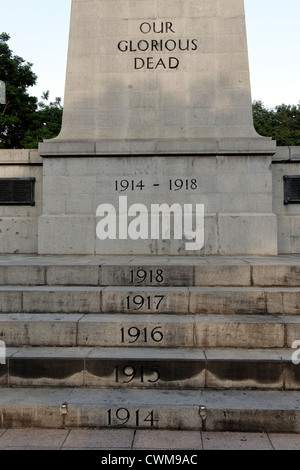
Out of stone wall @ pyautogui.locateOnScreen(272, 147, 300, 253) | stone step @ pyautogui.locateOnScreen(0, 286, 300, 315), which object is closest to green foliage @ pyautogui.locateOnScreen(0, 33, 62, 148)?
stone wall @ pyautogui.locateOnScreen(272, 147, 300, 253)

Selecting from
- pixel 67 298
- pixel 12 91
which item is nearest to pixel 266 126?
pixel 12 91

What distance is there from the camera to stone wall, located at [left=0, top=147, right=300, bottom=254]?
9.88 meters

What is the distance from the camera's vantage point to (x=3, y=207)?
10.0m

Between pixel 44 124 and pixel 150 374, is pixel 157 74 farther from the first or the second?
pixel 44 124

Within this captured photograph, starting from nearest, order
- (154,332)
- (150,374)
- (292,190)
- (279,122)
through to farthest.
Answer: (150,374), (154,332), (292,190), (279,122)

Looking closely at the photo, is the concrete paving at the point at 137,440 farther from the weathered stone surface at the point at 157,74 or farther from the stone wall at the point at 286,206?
the weathered stone surface at the point at 157,74

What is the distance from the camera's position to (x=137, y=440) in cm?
412

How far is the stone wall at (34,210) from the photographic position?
9883mm

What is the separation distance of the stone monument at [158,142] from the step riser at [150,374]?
4.55 metres

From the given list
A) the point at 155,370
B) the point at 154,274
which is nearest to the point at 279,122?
the point at 154,274

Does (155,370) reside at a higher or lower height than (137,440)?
higher
